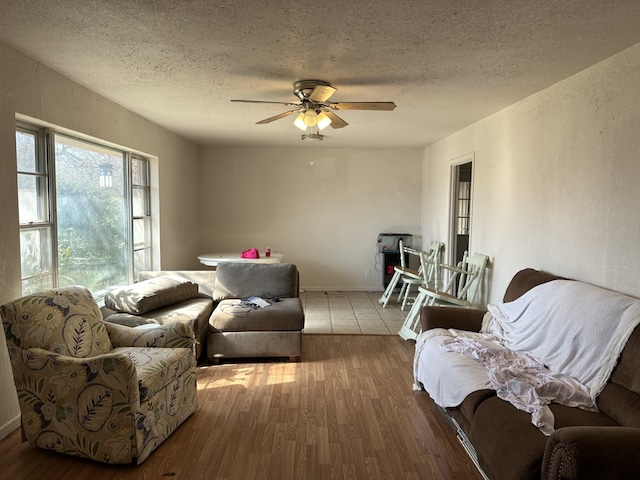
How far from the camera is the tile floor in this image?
4.92 meters

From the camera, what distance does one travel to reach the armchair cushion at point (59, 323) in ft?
7.54

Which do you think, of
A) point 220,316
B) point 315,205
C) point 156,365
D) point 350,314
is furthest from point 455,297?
point 315,205

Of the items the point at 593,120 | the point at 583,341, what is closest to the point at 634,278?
the point at 583,341

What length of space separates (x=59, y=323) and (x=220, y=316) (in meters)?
1.53

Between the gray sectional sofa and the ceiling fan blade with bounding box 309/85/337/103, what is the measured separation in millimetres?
1795

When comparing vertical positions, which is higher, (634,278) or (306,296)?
(634,278)

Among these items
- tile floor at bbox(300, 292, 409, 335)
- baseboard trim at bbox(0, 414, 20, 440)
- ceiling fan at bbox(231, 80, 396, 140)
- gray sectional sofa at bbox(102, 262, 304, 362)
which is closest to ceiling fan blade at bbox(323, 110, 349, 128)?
ceiling fan at bbox(231, 80, 396, 140)

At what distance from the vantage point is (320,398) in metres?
3.16

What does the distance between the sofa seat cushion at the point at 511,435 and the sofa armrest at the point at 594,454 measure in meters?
0.17

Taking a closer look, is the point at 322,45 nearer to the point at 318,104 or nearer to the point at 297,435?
the point at 318,104

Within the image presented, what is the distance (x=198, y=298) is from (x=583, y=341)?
3.25m

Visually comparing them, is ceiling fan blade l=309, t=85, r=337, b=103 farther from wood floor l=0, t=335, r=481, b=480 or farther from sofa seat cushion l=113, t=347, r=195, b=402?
wood floor l=0, t=335, r=481, b=480

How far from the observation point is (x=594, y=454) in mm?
1511

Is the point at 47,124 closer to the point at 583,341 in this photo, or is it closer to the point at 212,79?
the point at 212,79
